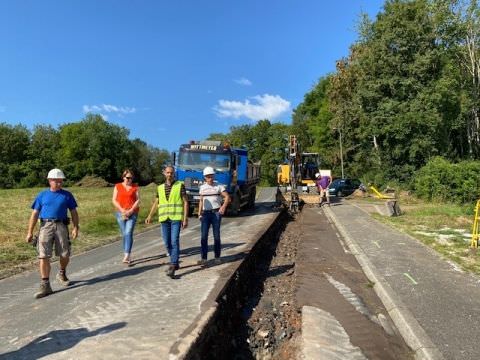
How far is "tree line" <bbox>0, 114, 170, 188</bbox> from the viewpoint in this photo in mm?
86312

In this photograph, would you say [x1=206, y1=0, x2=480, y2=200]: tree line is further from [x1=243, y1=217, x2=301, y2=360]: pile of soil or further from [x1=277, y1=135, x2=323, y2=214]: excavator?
[x1=243, y1=217, x2=301, y2=360]: pile of soil

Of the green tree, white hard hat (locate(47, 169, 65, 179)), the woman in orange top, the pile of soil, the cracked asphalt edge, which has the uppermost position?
Result: the green tree

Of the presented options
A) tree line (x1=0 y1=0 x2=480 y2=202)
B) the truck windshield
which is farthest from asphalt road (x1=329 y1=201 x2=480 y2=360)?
tree line (x1=0 y1=0 x2=480 y2=202)

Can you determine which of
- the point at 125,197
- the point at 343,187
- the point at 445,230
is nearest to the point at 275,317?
the point at 125,197

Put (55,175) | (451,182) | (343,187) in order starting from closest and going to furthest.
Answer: (55,175) → (451,182) → (343,187)

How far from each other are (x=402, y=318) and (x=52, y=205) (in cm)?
552

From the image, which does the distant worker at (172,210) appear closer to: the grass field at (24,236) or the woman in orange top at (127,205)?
the woman in orange top at (127,205)

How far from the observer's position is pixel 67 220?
306 inches

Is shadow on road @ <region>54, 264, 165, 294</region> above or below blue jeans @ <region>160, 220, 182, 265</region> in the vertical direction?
below

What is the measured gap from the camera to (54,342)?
5426 millimetres

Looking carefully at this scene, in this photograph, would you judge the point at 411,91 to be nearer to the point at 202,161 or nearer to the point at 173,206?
the point at 202,161

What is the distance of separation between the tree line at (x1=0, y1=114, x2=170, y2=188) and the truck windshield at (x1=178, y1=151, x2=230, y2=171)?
65.9m

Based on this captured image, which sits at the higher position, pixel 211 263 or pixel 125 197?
pixel 125 197

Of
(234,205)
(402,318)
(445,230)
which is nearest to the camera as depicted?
(402,318)
